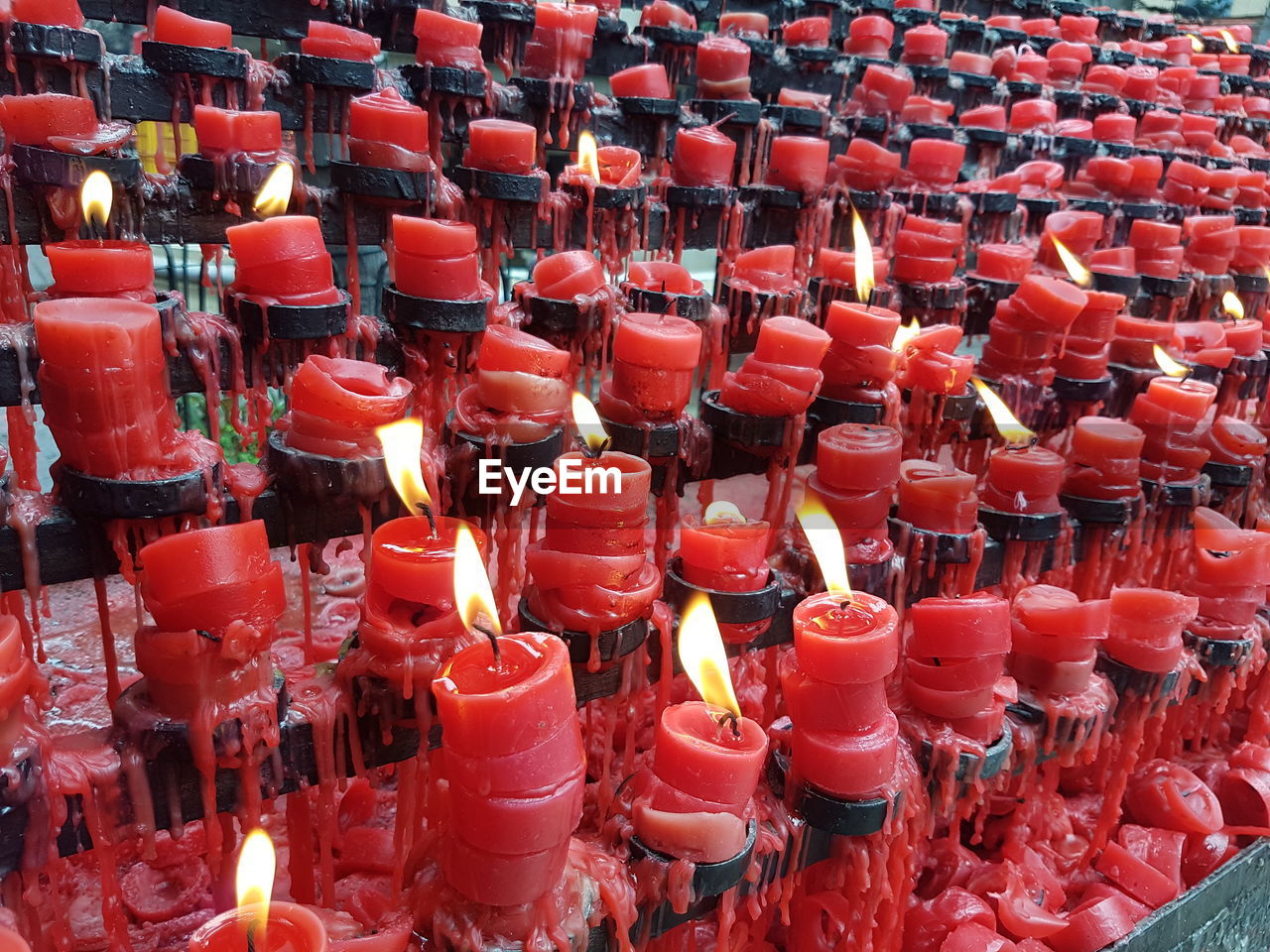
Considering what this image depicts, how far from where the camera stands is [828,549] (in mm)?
1132

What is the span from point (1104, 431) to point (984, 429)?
0.20 metres

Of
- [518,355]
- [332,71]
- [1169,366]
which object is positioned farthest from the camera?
[1169,366]

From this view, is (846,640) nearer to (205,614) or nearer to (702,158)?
(205,614)

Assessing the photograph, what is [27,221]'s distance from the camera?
137 cm

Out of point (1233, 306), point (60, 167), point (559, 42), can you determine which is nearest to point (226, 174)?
point (60, 167)

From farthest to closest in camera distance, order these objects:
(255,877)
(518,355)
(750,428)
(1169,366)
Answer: (1169,366) → (750,428) → (518,355) → (255,877)

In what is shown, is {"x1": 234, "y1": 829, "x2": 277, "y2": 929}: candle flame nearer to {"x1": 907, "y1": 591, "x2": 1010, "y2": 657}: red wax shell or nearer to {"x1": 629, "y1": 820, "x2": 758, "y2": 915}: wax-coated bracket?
{"x1": 629, "y1": 820, "x2": 758, "y2": 915}: wax-coated bracket

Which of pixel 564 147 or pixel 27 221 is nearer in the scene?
pixel 27 221

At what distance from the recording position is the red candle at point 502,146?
159 cm

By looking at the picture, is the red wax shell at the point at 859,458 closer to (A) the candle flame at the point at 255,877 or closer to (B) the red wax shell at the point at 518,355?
(B) the red wax shell at the point at 518,355

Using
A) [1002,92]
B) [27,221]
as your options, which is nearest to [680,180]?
[27,221]

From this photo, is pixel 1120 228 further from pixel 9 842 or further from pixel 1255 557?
pixel 9 842

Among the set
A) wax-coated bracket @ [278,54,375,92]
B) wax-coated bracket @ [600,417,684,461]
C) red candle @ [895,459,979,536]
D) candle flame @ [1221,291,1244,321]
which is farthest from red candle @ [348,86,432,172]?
candle flame @ [1221,291,1244,321]

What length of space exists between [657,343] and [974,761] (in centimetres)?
67
